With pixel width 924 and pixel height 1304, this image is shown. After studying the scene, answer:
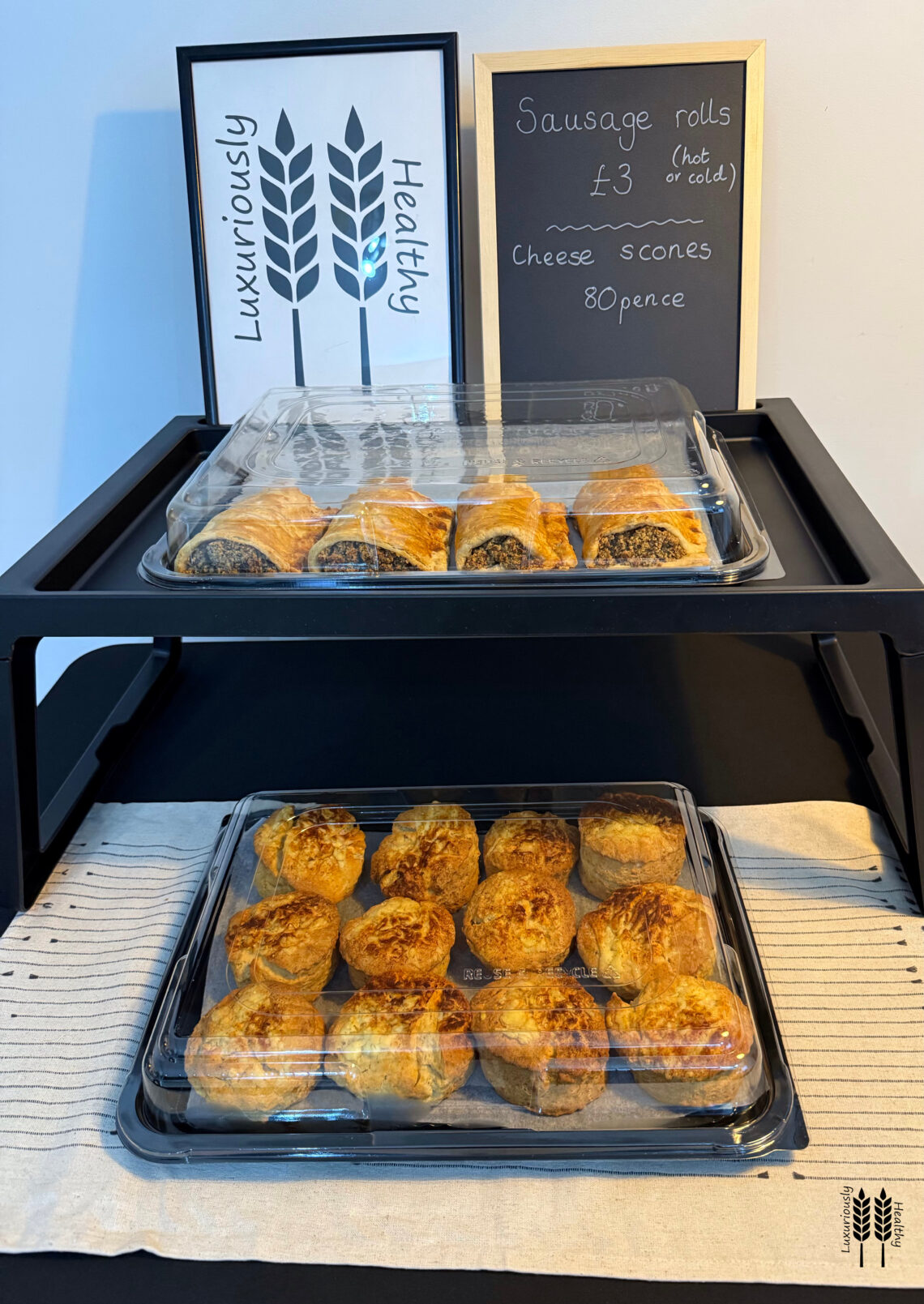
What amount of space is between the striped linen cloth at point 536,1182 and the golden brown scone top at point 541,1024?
0.25 ft

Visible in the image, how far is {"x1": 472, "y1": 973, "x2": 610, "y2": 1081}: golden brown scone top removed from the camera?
74 centimetres

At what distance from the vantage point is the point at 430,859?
0.92m

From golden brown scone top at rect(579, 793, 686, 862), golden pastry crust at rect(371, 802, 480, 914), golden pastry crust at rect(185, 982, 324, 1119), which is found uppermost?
golden brown scone top at rect(579, 793, 686, 862)

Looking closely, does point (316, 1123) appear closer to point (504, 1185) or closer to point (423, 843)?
point (504, 1185)

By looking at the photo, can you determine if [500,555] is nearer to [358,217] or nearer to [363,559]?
[363,559]

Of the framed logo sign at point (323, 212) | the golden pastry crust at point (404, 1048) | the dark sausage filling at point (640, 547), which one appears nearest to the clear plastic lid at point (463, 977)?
the golden pastry crust at point (404, 1048)

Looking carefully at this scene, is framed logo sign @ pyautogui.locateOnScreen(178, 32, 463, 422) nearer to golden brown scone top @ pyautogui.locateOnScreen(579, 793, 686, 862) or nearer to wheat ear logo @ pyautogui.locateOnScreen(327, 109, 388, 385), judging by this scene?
wheat ear logo @ pyautogui.locateOnScreen(327, 109, 388, 385)

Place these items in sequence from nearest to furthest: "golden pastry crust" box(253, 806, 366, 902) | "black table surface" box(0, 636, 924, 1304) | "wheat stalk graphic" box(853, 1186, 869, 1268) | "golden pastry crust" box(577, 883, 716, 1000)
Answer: "wheat stalk graphic" box(853, 1186, 869, 1268) → "golden pastry crust" box(577, 883, 716, 1000) → "golden pastry crust" box(253, 806, 366, 902) → "black table surface" box(0, 636, 924, 1304)

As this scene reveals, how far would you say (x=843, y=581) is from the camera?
86 cm

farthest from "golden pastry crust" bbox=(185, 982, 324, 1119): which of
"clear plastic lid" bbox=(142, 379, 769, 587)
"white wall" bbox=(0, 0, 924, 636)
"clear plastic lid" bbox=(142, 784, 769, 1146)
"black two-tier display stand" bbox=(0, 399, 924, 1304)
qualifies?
"white wall" bbox=(0, 0, 924, 636)

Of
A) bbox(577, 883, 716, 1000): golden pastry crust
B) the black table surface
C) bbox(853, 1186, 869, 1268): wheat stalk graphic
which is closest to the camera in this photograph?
bbox(853, 1186, 869, 1268): wheat stalk graphic

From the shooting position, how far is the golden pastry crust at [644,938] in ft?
2.66

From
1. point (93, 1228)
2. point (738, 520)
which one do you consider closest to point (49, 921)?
point (93, 1228)

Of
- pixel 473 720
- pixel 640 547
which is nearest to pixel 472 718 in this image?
pixel 473 720
